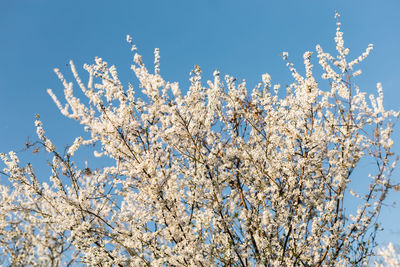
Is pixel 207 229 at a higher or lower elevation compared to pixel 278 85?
lower

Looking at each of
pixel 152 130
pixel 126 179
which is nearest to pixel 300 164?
pixel 152 130

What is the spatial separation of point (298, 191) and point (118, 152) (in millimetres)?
3284

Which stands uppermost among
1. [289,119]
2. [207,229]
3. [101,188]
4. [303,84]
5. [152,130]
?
[303,84]

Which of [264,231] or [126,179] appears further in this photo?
[126,179]

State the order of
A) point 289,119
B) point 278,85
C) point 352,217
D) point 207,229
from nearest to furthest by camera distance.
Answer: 1. point 207,229
2. point 352,217
3. point 289,119
4. point 278,85

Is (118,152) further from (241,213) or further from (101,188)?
(241,213)

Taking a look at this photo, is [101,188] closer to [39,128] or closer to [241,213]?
[39,128]

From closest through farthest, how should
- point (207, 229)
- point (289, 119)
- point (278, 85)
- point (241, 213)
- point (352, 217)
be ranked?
point (207, 229) → point (241, 213) → point (352, 217) → point (289, 119) → point (278, 85)

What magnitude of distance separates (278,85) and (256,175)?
7.12 ft

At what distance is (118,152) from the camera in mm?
6047

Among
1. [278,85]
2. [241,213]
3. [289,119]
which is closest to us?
[241,213]

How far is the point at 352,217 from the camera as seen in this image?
623 centimetres

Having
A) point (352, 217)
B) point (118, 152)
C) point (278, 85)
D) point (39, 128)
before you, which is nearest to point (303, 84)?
point (278, 85)

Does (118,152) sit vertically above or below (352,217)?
above
